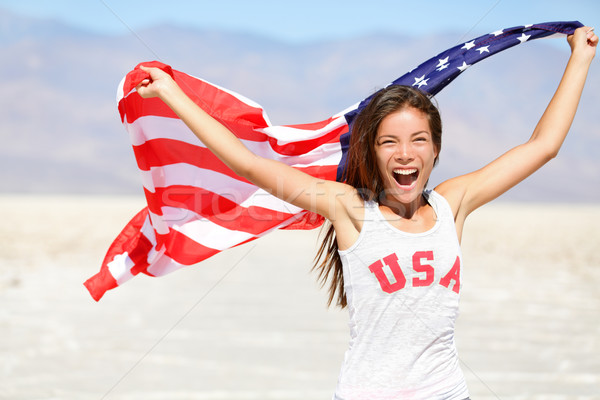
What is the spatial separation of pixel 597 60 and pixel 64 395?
195499 mm

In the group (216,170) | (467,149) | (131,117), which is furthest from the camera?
(467,149)

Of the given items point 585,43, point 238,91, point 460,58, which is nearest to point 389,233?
point 585,43

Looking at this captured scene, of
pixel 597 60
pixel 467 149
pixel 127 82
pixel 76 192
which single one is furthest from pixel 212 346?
pixel 597 60

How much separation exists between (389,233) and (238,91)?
13141 cm

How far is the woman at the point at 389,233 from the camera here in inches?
90.4

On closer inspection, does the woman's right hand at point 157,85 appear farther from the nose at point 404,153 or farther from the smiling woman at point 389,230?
the nose at point 404,153

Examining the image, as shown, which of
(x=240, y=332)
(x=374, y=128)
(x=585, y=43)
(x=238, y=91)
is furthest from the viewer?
(x=238, y=91)

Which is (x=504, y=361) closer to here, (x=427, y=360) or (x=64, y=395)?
(x=64, y=395)

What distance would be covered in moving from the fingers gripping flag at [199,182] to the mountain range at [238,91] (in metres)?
90.6

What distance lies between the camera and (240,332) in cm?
733

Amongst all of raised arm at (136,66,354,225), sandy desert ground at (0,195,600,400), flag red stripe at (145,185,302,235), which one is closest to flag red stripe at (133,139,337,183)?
flag red stripe at (145,185,302,235)

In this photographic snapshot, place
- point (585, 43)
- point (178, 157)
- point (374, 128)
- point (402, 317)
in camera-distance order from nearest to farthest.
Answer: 1. point (402, 317)
2. point (374, 128)
3. point (585, 43)
4. point (178, 157)

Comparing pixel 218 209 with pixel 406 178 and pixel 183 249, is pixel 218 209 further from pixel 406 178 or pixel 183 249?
pixel 406 178

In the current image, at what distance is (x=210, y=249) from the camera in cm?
414
